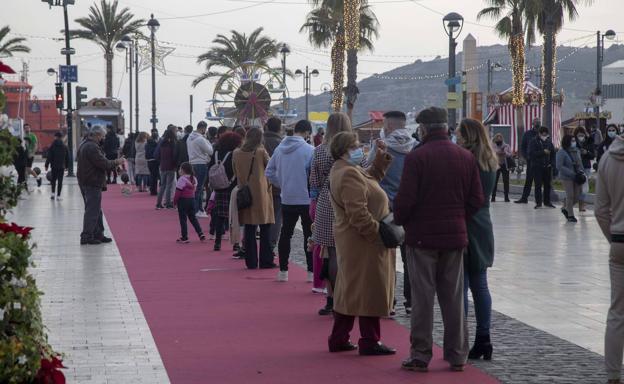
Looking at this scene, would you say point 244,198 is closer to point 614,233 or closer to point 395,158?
point 395,158

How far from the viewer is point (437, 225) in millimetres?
8320

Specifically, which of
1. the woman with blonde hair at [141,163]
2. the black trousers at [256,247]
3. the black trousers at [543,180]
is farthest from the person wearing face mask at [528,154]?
the black trousers at [256,247]

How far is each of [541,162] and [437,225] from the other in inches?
762

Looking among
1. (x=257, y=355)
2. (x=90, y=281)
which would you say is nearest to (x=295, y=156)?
(x=90, y=281)

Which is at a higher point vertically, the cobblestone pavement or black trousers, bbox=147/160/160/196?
black trousers, bbox=147/160/160/196

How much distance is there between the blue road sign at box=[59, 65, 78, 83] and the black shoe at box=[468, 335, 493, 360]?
1623 inches

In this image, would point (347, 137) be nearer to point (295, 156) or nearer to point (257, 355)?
point (257, 355)

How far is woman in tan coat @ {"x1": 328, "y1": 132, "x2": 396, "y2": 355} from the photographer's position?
349 inches

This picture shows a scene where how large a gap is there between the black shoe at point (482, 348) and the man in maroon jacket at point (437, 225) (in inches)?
11.3

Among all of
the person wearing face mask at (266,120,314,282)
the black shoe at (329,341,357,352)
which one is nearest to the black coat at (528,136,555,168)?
the person wearing face mask at (266,120,314,282)

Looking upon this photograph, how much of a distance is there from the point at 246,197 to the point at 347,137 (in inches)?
206

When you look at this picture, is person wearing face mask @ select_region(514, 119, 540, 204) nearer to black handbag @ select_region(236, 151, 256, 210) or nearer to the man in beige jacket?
black handbag @ select_region(236, 151, 256, 210)

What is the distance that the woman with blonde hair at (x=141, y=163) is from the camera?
33562mm

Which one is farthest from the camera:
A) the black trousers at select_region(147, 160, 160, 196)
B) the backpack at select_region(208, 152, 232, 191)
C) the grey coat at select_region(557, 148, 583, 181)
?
the black trousers at select_region(147, 160, 160, 196)
